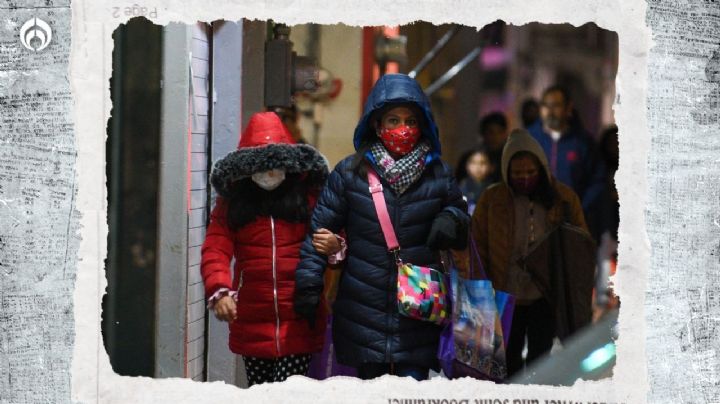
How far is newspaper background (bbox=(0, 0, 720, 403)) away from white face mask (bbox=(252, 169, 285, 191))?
2.63ft

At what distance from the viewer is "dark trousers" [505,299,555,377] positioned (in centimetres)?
660

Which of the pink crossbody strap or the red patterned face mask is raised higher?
the red patterned face mask

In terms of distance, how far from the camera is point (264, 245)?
5629 millimetres

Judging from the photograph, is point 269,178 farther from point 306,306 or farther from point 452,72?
point 452,72

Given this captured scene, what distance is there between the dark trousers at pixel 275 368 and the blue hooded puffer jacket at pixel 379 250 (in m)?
0.31

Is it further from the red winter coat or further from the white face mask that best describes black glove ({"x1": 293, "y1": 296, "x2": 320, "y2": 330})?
the white face mask

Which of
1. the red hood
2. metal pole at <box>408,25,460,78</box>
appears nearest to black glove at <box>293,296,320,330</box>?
the red hood

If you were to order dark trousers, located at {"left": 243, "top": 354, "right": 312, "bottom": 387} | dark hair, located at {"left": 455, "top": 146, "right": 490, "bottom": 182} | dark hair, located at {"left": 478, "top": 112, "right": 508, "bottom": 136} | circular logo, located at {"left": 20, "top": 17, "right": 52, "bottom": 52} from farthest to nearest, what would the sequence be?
dark hair, located at {"left": 478, "top": 112, "right": 508, "bottom": 136} < dark hair, located at {"left": 455, "top": 146, "right": 490, "bottom": 182} < dark trousers, located at {"left": 243, "top": 354, "right": 312, "bottom": 387} < circular logo, located at {"left": 20, "top": 17, "right": 52, "bottom": 52}

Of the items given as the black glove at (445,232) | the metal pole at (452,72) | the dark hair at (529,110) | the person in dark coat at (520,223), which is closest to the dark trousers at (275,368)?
the black glove at (445,232)

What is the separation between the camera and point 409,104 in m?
5.44

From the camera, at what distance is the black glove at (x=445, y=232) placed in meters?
5.32

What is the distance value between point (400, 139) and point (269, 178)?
0.71m

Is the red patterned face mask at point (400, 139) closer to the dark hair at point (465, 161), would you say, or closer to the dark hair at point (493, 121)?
the dark hair at point (465, 161)

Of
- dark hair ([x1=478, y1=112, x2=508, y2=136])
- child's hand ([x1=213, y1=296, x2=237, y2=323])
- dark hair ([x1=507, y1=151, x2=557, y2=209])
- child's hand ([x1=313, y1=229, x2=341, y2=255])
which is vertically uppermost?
dark hair ([x1=478, y1=112, x2=508, y2=136])
